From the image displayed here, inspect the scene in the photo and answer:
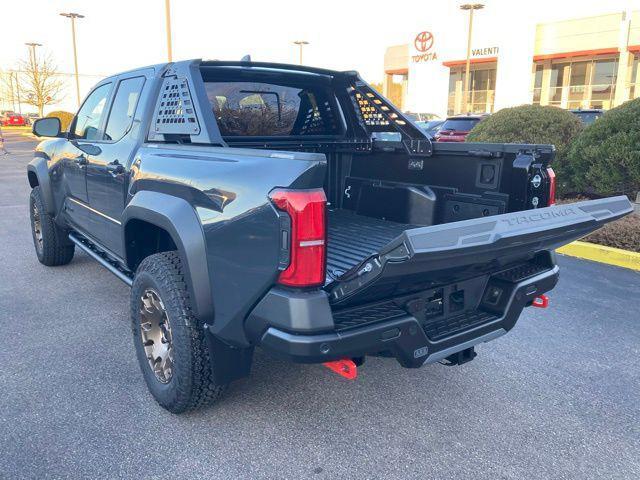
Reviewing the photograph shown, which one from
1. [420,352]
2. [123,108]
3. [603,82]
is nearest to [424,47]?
[603,82]

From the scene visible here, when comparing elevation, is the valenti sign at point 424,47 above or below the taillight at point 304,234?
above

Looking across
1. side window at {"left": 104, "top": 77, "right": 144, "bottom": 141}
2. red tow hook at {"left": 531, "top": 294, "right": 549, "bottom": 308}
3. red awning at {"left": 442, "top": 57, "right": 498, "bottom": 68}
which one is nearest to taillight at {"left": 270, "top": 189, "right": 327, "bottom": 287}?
red tow hook at {"left": 531, "top": 294, "right": 549, "bottom": 308}

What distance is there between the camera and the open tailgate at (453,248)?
2166 millimetres

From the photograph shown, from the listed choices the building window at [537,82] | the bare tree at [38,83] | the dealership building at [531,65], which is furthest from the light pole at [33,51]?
the building window at [537,82]

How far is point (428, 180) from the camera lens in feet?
12.7

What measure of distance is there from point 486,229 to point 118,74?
3296 millimetres

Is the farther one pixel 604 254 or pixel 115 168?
pixel 604 254

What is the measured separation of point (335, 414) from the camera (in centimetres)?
311

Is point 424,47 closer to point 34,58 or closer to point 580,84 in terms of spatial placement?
point 580,84

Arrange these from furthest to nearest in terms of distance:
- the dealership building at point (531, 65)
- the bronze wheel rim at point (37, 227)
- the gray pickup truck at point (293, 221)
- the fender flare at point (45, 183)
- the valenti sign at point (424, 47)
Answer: the valenti sign at point (424, 47)
the dealership building at point (531, 65)
the bronze wheel rim at point (37, 227)
the fender flare at point (45, 183)
the gray pickup truck at point (293, 221)

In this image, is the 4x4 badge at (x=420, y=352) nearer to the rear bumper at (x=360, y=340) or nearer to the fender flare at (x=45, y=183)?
the rear bumper at (x=360, y=340)

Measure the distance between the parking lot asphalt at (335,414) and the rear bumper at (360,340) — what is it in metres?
0.56

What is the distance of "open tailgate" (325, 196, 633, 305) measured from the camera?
7.11ft

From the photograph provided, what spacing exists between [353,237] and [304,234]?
1.53m
